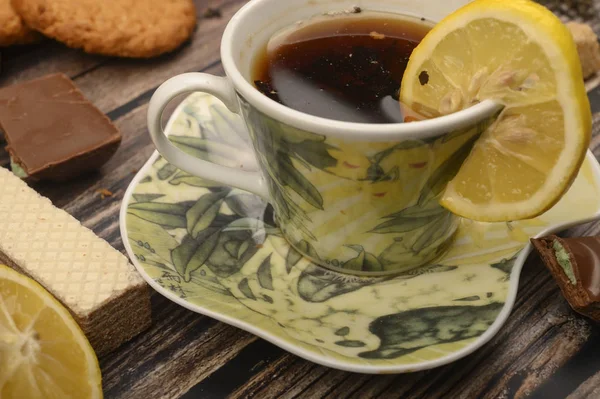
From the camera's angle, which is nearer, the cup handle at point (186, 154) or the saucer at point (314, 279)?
the saucer at point (314, 279)

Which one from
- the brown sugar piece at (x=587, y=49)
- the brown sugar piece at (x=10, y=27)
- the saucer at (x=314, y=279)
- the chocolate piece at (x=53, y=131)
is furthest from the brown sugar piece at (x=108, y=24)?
the brown sugar piece at (x=587, y=49)

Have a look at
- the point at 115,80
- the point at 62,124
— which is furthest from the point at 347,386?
the point at 115,80

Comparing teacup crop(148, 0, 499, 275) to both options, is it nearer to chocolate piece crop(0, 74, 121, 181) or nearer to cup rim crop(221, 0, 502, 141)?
cup rim crop(221, 0, 502, 141)

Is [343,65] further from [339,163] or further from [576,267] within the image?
[576,267]

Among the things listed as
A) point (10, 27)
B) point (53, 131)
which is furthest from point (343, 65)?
point (10, 27)

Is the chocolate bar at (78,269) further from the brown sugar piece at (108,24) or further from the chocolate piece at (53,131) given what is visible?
the brown sugar piece at (108,24)

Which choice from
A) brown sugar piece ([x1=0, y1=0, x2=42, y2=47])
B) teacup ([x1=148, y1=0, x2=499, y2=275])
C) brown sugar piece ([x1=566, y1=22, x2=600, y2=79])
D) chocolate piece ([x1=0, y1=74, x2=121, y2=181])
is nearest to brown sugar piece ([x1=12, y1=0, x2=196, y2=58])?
brown sugar piece ([x1=0, y1=0, x2=42, y2=47])
